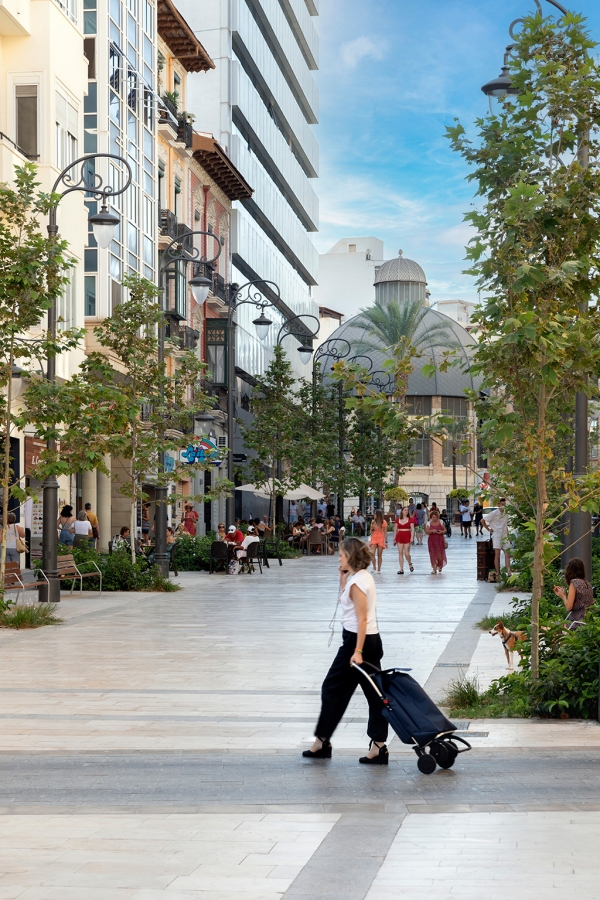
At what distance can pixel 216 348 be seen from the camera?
51188 millimetres

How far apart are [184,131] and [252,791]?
137 ft

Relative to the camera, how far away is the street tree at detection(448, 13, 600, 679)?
9.87 metres

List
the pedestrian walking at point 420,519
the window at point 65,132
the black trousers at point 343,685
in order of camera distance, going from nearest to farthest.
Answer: the black trousers at point 343,685
the window at point 65,132
the pedestrian walking at point 420,519

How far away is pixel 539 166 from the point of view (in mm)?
10547

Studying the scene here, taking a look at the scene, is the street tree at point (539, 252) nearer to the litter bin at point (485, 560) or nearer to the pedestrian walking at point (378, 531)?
the litter bin at point (485, 560)

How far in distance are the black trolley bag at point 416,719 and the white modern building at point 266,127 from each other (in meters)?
48.9

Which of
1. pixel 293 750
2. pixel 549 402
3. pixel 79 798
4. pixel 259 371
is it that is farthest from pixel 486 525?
pixel 259 371

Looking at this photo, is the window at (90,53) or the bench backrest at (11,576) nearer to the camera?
the bench backrest at (11,576)

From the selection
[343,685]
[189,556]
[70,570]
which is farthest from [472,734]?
[189,556]

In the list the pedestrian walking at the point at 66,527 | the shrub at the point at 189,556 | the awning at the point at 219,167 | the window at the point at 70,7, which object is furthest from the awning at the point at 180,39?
the pedestrian walking at the point at 66,527

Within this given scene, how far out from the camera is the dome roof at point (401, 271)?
11825cm

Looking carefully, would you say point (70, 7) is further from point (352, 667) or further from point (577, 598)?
point (352, 667)

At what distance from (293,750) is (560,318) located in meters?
3.77

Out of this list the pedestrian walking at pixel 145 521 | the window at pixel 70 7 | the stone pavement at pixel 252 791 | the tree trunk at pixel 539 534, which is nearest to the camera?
the stone pavement at pixel 252 791
